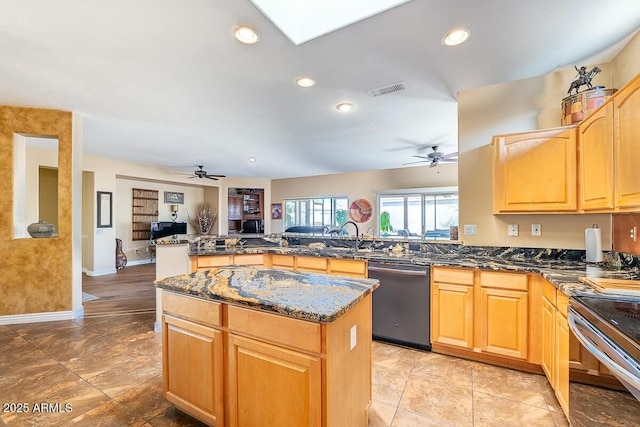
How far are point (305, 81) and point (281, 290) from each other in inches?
79.1

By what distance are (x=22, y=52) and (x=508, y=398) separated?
4.51 metres

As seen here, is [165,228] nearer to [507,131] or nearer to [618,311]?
[507,131]

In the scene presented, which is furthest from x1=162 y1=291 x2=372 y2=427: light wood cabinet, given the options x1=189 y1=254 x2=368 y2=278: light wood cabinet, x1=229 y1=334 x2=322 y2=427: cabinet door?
x1=189 y1=254 x2=368 y2=278: light wood cabinet

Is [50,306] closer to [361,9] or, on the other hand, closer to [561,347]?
[361,9]

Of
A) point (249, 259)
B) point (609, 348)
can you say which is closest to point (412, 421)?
point (609, 348)

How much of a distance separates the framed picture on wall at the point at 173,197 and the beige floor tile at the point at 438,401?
8.41 m

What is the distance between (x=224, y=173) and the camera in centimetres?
828

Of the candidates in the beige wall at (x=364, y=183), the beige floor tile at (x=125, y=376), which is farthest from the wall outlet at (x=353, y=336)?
the beige wall at (x=364, y=183)

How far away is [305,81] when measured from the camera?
8.71ft

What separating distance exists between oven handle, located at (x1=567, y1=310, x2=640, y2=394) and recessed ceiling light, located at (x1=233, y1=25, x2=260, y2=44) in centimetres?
254

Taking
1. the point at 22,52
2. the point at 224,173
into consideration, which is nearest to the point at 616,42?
the point at 22,52

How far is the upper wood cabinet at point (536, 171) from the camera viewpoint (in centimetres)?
233

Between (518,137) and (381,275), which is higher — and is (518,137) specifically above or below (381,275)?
above

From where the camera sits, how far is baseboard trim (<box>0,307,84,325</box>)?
3312mm
